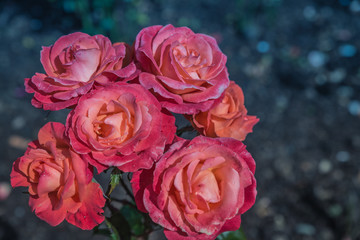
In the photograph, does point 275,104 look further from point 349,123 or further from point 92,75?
point 92,75

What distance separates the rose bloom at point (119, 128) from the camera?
0.55 metres

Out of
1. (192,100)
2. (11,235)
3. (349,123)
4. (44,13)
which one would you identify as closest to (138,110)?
(192,100)

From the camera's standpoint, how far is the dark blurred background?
1.72 m

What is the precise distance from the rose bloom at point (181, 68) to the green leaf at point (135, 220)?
39cm

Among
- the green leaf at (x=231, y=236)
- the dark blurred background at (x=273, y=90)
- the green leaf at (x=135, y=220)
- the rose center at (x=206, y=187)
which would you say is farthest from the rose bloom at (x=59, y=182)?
the dark blurred background at (x=273, y=90)

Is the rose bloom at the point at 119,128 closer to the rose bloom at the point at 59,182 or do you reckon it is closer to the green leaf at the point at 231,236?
the rose bloom at the point at 59,182

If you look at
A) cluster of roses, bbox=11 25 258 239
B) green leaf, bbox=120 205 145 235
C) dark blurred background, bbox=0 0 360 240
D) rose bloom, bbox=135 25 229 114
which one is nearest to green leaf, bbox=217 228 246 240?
green leaf, bbox=120 205 145 235

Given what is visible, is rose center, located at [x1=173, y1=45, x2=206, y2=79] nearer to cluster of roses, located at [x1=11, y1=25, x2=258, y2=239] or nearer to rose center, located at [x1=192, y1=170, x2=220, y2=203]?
cluster of roses, located at [x1=11, y1=25, x2=258, y2=239]

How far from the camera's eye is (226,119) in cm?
67

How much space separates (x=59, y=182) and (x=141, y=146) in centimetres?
16

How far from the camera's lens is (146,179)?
601 millimetres

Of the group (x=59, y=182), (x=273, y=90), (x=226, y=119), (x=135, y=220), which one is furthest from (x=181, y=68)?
(x=273, y=90)

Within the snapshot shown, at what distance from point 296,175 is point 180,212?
145 centimetres

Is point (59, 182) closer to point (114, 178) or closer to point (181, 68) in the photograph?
point (114, 178)
